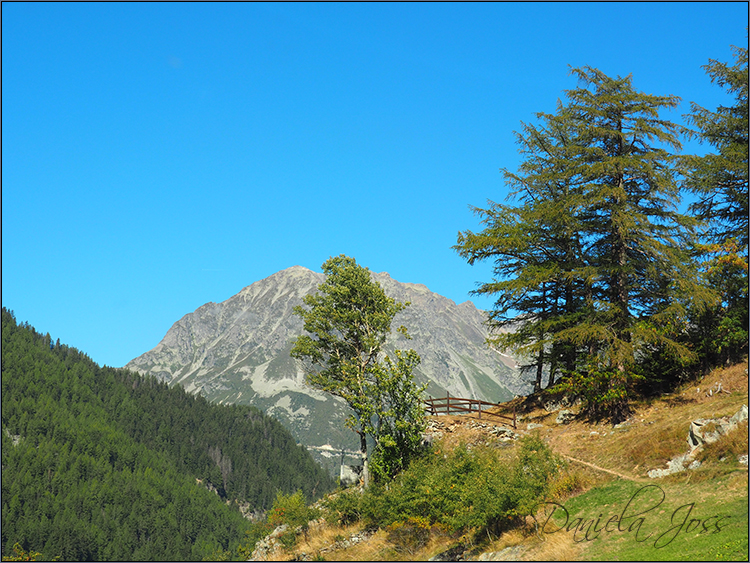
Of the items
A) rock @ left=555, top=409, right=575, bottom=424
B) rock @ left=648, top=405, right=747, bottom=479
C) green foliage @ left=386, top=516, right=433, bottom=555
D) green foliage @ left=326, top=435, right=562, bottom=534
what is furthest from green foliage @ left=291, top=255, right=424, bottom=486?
rock @ left=648, top=405, right=747, bottom=479

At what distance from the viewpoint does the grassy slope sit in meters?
20.1

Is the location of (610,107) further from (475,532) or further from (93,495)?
(93,495)

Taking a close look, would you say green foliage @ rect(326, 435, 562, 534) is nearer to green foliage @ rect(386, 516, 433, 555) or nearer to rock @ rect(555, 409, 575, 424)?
Answer: green foliage @ rect(386, 516, 433, 555)

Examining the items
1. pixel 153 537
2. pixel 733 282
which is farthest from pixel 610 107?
pixel 153 537

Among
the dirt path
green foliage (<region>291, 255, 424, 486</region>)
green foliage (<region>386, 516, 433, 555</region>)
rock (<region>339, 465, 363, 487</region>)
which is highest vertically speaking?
green foliage (<region>291, 255, 424, 486</region>)

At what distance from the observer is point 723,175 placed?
1238 inches

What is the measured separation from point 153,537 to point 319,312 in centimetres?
17937

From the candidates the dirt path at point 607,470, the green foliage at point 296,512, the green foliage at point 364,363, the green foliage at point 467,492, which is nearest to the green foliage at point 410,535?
the green foliage at point 467,492
